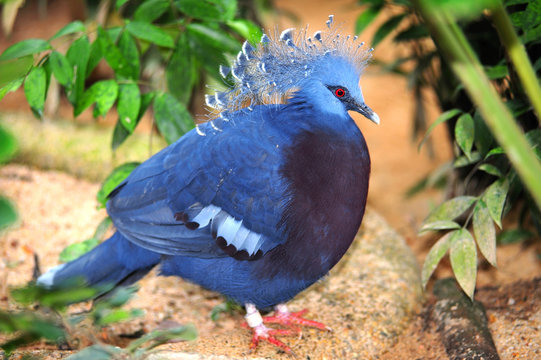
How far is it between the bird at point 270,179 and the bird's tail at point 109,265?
0.14 metres

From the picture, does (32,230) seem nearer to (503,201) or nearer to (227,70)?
(227,70)

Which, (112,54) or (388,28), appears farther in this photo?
(388,28)

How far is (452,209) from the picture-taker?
2.34 meters

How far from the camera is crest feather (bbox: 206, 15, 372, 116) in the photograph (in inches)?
76.4

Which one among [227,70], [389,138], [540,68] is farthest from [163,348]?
[389,138]

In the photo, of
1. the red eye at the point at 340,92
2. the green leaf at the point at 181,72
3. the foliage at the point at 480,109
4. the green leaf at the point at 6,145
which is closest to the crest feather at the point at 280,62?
the red eye at the point at 340,92

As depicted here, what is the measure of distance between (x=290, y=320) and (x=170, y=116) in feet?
3.23

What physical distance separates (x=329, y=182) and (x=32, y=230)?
1.78 metres

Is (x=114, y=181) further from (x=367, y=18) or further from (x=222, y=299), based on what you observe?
(x=367, y=18)

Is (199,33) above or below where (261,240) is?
above

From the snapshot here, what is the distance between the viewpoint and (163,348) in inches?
77.0

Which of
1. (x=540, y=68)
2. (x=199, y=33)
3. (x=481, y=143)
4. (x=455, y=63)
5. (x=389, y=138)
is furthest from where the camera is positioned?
(x=389, y=138)

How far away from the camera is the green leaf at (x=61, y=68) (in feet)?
6.97

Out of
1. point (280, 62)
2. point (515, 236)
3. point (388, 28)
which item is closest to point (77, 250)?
point (280, 62)
